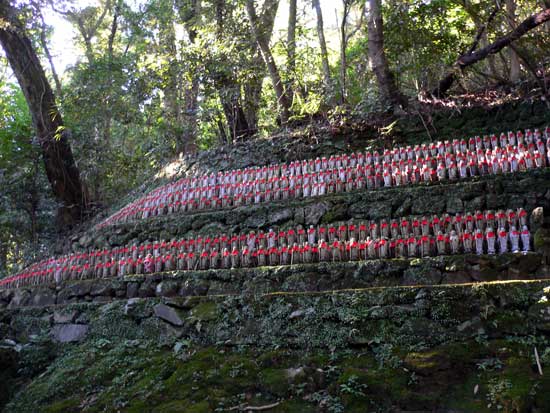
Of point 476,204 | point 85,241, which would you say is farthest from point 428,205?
point 85,241

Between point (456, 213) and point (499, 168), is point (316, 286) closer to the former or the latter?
point (456, 213)

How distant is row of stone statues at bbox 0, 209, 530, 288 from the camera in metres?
6.07

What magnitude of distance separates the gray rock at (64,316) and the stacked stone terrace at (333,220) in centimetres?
94

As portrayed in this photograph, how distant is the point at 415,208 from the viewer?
24.1ft

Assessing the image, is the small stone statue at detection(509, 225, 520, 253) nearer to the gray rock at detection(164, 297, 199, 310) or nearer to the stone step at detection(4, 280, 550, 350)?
the stone step at detection(4, 280, 550, 350)

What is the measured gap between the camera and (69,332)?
7.28 meters

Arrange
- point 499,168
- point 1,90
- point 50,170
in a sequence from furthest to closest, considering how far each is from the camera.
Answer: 1. point 1,90
2. point 50,170
3. point 499,168

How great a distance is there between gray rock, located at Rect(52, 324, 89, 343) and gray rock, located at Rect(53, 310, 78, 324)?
0.07 metres

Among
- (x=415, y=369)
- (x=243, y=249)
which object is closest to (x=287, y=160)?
(x=243, y=249)

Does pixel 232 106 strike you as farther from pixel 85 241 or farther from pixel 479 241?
pixel 479 241

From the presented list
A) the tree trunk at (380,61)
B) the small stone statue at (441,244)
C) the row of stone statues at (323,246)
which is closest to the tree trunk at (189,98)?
the tree trunk at (380,61)

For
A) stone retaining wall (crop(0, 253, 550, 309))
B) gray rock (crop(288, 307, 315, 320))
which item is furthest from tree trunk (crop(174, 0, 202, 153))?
gray rock (crop(288, 307, 315, 320))

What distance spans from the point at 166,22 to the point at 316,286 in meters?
11.5

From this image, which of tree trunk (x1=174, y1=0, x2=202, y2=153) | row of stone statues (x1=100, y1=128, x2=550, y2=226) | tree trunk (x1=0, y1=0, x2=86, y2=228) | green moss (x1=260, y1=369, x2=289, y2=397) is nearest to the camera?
green moss (x1=260, y1=369, x2=289, y2=397)
